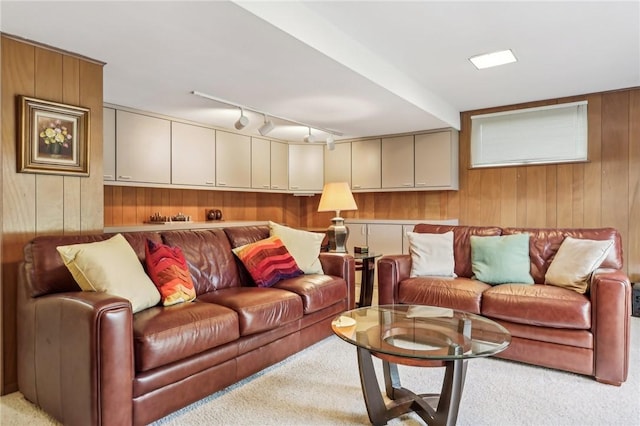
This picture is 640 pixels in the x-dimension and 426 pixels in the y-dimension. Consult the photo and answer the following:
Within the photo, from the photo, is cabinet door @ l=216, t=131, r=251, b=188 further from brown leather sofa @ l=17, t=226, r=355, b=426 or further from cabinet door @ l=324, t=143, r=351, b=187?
A: brown leather sofa @ l=17, t=226, r=355, b=426

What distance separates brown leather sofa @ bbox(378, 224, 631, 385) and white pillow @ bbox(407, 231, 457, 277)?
17 cm

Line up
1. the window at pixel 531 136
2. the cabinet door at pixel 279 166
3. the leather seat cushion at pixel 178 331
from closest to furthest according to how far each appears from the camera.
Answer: the leather seat cushion at pixel 178 331 < the window at pixel 531 136 < the cabinet door at pixel 279 166

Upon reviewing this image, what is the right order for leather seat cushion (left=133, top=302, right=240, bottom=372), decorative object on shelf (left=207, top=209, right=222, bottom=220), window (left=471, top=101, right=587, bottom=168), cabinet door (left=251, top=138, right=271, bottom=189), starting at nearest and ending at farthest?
leather seat cushion (left=133, top=302, right=240, bottom=372) < window (left=471, top=101, right=587, bottom=168) < decorative object on shelf (left=207, top=209, right=222, bottom=220) < cabinet door (left=251, top=138, right=271, bottom=189)

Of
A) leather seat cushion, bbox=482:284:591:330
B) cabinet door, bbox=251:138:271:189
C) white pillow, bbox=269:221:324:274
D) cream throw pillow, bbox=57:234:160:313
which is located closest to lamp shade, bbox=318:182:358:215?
white pillow, bbox=269:221:324:274

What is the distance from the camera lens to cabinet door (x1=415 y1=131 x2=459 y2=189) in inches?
192

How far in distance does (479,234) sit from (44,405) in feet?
10.9

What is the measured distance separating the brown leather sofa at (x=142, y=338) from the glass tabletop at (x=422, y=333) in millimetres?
585

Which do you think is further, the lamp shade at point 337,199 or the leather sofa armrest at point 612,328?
the lamp shade at point 337,199

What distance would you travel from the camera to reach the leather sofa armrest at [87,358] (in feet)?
5.55

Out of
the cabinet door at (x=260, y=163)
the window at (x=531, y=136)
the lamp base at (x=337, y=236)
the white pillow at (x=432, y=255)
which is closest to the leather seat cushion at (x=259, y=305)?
the white pillow at (x=432, y=255)

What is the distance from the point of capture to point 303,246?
3.43 meters

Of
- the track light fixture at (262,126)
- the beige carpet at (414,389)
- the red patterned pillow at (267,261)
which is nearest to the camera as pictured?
the beige carpet at (414,389)

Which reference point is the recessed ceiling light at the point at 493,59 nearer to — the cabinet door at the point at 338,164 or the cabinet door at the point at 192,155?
the cabinet door at the point at 338,164

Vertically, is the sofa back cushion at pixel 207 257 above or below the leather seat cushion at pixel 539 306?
above
